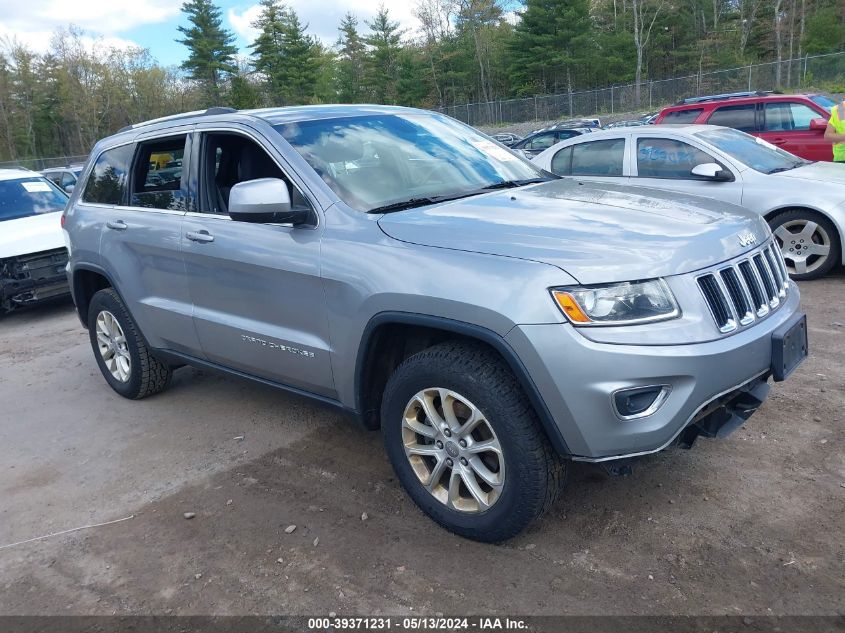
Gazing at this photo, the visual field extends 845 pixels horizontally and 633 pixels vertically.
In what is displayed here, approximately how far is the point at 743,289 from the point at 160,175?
353cm

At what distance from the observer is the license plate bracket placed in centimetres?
281

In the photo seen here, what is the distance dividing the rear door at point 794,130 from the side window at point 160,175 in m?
9.28

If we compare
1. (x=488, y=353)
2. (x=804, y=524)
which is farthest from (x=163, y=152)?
(x=804, y=524)

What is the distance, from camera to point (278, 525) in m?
3.31

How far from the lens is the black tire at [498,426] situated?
2.67m

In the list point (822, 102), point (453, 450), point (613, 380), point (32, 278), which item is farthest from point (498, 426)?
point (822, 102)

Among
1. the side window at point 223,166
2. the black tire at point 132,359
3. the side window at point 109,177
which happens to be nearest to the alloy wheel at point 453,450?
the side window at point 223,166

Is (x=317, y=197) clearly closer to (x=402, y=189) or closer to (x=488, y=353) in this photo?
(x=402, y=189)

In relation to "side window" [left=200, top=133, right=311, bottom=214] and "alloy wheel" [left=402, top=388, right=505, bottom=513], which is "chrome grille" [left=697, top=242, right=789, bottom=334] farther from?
"side window" [left=200, top=133, right=311, bottom=214]

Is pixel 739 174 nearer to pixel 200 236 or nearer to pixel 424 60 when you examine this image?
pixel 200 236

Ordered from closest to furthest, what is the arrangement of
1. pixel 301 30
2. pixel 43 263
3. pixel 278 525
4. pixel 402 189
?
1. pixel 278 525
2. pixel 402 189
3. pixel 43 263
4. pixel 301 30

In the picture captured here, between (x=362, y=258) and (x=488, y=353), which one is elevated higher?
(x=362, y=258)

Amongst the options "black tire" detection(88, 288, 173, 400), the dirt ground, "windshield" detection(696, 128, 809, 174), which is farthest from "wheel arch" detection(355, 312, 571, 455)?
"windshield" detection(696, 128, 809, 174)

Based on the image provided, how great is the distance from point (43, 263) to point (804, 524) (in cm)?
807
